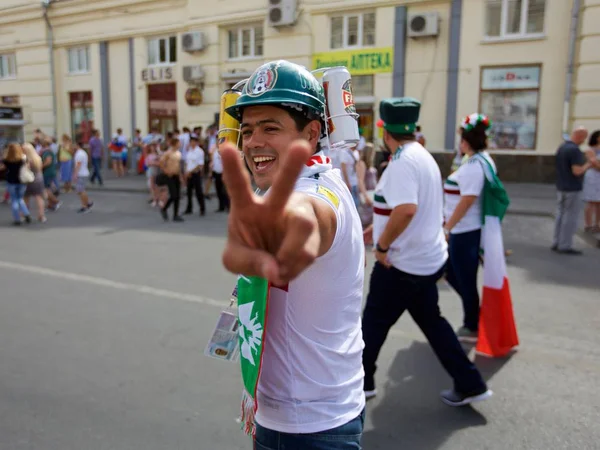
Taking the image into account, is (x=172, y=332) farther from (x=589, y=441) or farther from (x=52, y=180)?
(x=52, y=180)

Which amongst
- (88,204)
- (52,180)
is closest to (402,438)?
(88,204)

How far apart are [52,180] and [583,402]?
12823 millimetres

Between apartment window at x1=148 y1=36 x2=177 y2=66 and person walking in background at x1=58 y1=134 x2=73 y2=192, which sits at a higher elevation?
apartment window at x1=148 y1=36 x2=177 y2=66

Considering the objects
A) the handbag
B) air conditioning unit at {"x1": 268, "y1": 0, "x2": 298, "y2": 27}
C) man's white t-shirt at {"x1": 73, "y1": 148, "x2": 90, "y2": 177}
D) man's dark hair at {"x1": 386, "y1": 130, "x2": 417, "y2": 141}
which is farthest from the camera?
air conditioning unit at {"x1": 268, "y1": 0, "x2": 298, "y2": 27}

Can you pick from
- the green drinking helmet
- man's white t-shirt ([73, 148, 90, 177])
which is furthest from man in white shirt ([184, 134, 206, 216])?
the green drinking helmet

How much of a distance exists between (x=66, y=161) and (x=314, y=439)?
15.5m

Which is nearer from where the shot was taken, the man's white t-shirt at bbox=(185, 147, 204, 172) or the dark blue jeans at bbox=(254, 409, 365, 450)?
the dark blue jeans at bbox=(254, 409, 365, 450)

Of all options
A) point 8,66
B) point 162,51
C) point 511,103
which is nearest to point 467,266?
point 511,103

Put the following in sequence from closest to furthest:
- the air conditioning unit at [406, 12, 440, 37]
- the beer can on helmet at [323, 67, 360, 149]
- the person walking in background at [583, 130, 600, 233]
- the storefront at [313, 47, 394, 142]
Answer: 1. the beer can on helmet at [323, 67, 360, 149]
2. the person walking in background at [583, 130, 600, 233]
3. the air conditioning unit at [406, 12, 440, 37]
4. the storefront at [313, 47, 394, 142]

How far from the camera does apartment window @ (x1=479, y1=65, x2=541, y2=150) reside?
1459 cm

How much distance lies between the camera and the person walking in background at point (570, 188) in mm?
7562

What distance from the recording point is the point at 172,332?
4402mm

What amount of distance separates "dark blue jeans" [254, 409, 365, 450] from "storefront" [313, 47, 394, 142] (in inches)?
594

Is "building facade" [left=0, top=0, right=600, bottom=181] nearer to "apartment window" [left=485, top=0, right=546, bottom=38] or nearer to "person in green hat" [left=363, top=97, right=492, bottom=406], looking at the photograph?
"apartment window" [left=485, top=0, right=546, bottom=38]
